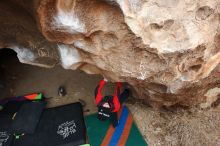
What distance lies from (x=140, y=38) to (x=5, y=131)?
0.99m

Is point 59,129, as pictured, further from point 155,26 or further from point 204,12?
point 204,12

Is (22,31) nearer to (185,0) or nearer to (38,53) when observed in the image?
(38,53)

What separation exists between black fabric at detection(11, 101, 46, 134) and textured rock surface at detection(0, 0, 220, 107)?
0.51m

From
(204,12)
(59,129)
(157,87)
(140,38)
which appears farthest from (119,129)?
(204,12)

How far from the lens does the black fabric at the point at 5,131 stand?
5.41ft

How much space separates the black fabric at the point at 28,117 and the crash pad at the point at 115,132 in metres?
0.27

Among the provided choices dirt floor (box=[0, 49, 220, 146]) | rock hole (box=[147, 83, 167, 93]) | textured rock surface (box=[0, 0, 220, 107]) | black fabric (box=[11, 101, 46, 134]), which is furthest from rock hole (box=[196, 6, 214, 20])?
black fabric (box=[11, 101, 46, 134])

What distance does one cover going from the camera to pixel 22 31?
148 centimetres

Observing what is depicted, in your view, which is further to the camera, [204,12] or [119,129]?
[119,129]

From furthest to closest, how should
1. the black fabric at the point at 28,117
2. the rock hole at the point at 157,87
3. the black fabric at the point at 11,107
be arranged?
the black fabric at the point at 11,107 < the black fabric at the point at 28,117 < the rock hole at the point at 157,87

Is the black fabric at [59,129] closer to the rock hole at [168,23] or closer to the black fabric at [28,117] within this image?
the black fabric at [28,117]

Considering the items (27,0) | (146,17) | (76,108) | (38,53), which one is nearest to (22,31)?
(38,53)

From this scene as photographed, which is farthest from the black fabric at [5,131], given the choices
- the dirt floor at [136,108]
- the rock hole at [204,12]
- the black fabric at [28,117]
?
the rock hole at [204,12]

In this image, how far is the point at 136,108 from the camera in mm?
1750
